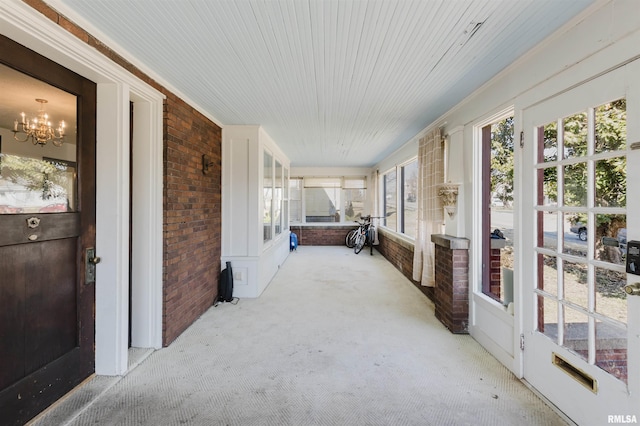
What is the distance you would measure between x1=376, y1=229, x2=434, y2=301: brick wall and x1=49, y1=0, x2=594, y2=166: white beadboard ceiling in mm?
2487

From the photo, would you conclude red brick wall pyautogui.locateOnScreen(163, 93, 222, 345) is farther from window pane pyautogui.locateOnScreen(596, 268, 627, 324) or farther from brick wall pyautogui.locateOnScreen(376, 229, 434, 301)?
window pane pyautogui.locateOnScreen(596, 268, 627, 324)

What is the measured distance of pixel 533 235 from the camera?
1.93 metres

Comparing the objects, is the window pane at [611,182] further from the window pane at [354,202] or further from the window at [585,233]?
the window pane at [354,202]

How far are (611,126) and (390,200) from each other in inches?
216

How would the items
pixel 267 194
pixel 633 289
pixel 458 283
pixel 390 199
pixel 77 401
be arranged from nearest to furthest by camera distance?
pixel 633 289 → pixel 77 401 → pixel 458 283 → pixel 267 194 → pixel 390 199

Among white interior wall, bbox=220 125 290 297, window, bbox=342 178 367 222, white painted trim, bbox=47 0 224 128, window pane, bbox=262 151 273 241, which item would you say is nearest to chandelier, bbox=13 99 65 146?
white painted trim, bbox=47 0 224 128

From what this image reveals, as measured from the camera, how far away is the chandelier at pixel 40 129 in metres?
1.55

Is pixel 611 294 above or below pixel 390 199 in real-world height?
below

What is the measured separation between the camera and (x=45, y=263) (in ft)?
5.49

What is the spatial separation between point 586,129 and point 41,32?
3097mm

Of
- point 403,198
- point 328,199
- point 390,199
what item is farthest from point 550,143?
point 328,199

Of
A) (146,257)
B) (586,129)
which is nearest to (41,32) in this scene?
(146,257)

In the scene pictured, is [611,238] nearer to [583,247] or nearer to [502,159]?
[583,247]

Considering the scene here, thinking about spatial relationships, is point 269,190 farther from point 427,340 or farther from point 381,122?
point 427,340
